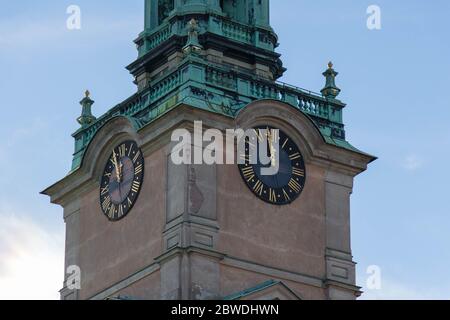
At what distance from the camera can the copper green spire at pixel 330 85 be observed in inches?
2216

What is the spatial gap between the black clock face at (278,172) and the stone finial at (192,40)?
8.55ft

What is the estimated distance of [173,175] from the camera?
5284 cm

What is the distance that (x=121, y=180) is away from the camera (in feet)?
179

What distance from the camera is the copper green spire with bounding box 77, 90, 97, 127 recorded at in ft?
187

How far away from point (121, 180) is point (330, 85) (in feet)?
20.5

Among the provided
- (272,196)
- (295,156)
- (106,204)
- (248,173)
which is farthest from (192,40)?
(106,204)

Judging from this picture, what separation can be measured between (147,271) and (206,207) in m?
2.19

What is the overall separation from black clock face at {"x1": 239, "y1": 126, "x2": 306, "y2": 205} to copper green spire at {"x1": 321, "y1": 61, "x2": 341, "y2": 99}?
2.44 meters

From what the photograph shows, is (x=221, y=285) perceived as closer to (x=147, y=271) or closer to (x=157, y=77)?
(x=147, y=271)

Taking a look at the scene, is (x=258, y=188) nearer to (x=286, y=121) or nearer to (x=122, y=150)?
(x=286, y=121)

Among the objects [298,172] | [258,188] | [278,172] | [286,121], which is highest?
[286,121]

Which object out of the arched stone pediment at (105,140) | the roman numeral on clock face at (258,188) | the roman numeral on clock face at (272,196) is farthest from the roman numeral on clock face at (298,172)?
the arched stone pediment at (105,140)

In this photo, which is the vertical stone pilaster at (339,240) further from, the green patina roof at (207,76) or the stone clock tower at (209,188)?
the green patina roof at (207,76)

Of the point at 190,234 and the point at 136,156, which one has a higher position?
the point at 136,156
